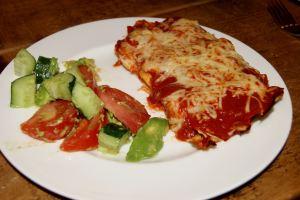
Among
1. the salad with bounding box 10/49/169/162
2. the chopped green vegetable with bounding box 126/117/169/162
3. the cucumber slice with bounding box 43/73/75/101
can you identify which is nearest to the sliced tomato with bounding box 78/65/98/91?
the salad with bounding box 10/49/169/162

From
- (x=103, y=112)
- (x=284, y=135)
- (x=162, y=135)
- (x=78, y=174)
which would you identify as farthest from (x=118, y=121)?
(x=284, y=135)

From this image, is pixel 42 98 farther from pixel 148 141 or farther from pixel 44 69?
pixel 148 141

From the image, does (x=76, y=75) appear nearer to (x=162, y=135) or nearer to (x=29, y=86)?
(x=29, y=86)

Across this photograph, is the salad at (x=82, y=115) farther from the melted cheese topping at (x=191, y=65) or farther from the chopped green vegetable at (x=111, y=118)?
the melted cheese topping at (x=191, y=65)

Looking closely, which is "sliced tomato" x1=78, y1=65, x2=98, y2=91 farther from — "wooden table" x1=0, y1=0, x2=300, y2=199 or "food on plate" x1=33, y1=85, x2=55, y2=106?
"wooden table" x1=0, y1=0, x2=300, y2=199

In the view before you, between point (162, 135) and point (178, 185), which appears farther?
point (162, 135)

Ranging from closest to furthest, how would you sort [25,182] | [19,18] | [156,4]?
[25,182] → [19,18] → [156,4]

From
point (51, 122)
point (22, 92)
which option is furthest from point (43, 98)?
point (51, 122)
